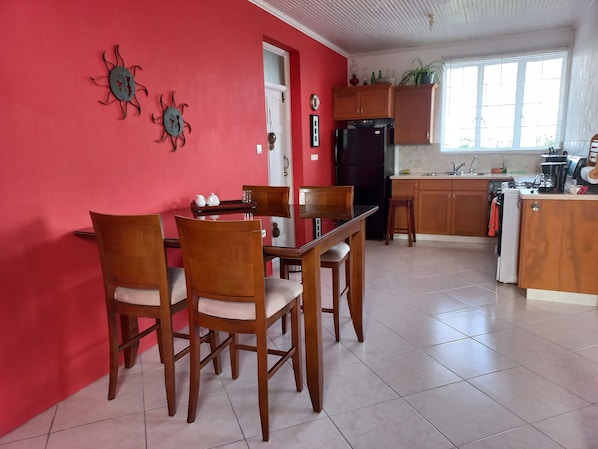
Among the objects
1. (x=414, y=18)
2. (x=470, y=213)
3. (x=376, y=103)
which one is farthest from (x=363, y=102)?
(x=470, y=213)

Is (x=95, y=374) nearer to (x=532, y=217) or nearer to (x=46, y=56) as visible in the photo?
(x=46, y=56)

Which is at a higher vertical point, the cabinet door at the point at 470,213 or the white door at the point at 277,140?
the white door at the point at 277,140

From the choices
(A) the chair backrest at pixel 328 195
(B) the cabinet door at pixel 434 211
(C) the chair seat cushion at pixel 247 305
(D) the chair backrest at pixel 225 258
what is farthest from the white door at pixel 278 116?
(D) the chair backrest at pixel 225 258

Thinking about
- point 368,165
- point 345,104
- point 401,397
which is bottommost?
point 401,397

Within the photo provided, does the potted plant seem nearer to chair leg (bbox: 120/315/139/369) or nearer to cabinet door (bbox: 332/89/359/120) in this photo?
cabinet door (bbox: 332/89/359/120)

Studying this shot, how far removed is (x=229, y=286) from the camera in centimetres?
173

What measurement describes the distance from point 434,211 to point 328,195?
2.93 metres

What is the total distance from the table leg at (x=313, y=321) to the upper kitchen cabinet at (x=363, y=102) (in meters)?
4.01

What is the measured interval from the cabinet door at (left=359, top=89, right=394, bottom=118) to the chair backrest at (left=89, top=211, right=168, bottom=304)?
4.23 meters

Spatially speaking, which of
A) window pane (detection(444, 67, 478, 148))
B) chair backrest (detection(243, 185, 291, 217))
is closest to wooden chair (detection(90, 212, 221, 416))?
chair backrest (detection(243, 185, 291, 217))

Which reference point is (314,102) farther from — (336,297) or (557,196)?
(336,297)

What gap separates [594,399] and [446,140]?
4.31m

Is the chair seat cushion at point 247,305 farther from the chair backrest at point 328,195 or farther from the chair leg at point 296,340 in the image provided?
the chair backrest at point 328,195

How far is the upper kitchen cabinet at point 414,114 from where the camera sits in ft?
17.7
